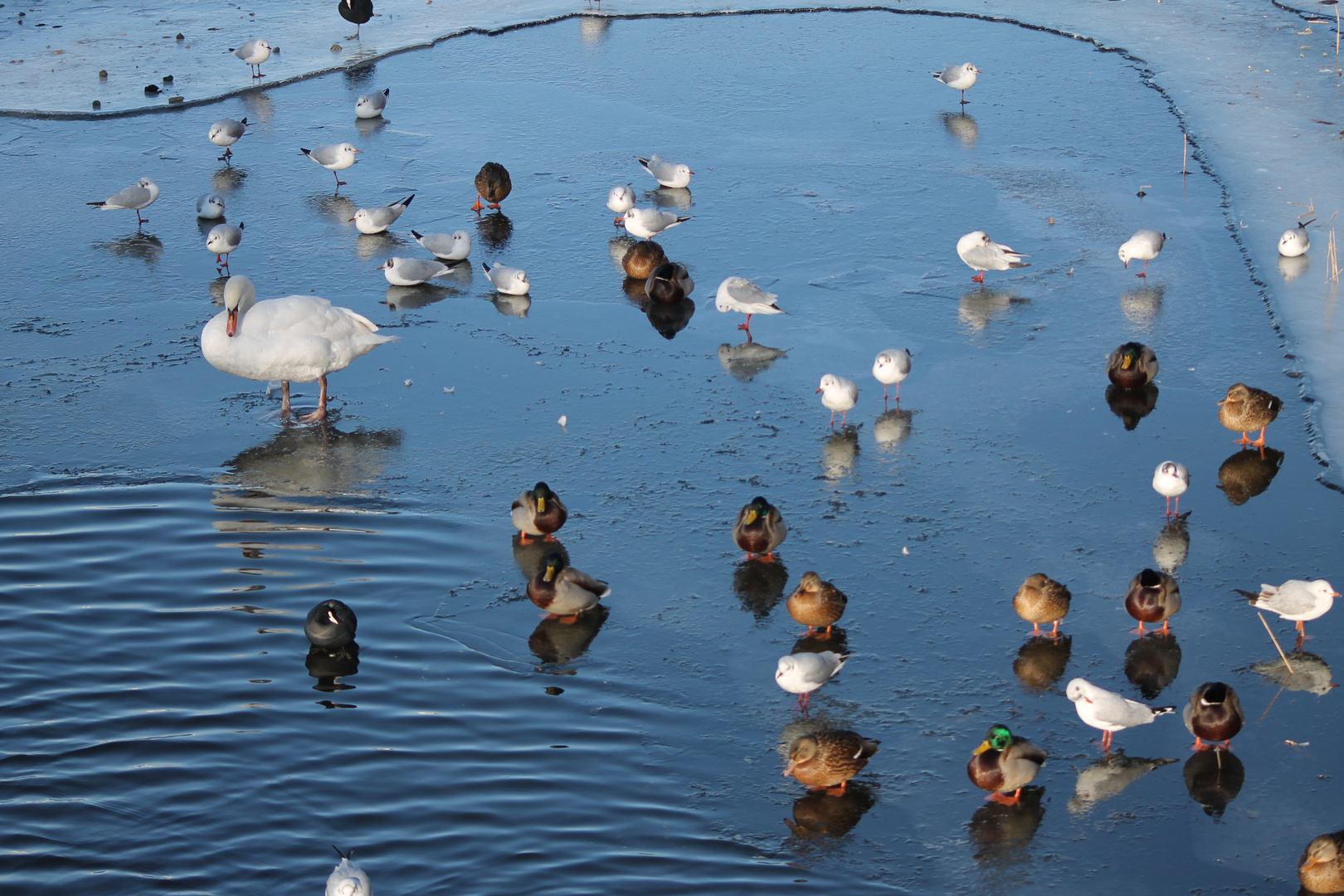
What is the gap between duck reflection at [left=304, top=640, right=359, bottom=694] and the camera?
7.34 meters

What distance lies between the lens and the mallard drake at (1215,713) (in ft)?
21.7

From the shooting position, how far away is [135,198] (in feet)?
44.4

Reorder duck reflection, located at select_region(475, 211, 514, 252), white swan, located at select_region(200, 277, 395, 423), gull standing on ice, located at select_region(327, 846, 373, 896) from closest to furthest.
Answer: gull standing on ice, located at select_region(327, 846, 373, 896) < white swan, located at select_region(200, 277, 395, 423) < duck reflection, located at select_region(475, 211, 514, 252)

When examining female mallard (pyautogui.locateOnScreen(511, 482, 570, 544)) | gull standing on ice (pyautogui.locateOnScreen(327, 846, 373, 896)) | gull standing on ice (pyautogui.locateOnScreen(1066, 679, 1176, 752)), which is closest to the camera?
gull standing on ice (pyautogui.locateOnScreen(327, 846, 373, 896))

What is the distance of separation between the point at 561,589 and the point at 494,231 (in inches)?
267

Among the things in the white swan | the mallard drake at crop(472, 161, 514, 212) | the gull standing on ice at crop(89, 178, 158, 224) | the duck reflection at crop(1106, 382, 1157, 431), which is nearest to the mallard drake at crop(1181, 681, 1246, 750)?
the duck reflection at crop(1106, 382, 1157, 431)

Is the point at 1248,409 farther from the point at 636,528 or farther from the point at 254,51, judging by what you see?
the point at 254,51

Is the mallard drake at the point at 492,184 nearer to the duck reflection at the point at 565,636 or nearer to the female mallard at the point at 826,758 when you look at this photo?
the duck reflection at the point at 565,636

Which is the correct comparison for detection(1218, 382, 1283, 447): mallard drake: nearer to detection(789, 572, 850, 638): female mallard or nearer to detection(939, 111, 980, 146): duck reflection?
detection(789, 572, 850, 638): female mallard

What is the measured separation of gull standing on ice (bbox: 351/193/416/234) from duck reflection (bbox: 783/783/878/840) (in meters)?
8.72

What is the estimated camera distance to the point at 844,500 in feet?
29.5

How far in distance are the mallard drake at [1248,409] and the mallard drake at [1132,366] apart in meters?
0.78

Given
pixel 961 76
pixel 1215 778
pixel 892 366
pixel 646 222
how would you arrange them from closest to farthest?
pixel 1215 778 → pixel 892 366 → pixel 646 222 → pixel 961 76

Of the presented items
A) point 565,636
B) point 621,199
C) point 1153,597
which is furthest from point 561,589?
point 621,199
